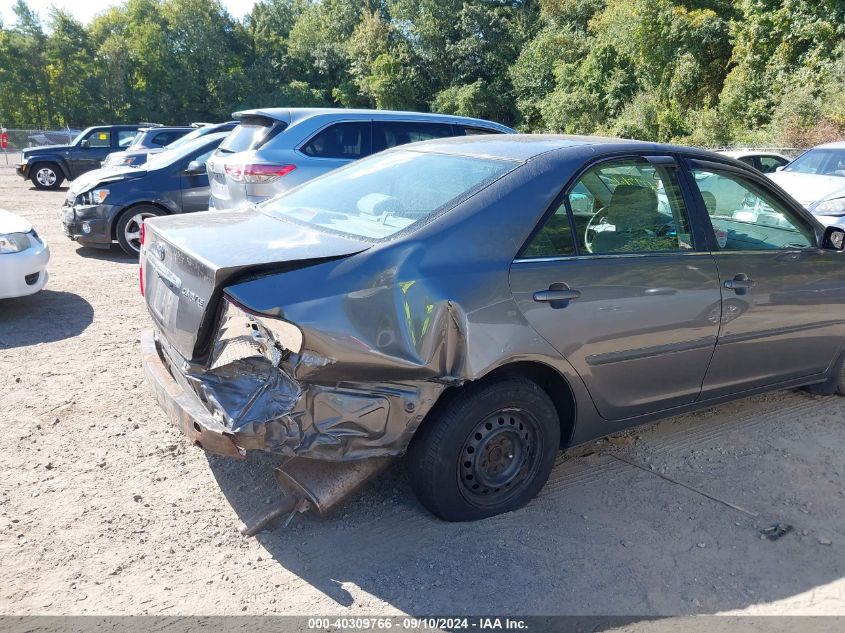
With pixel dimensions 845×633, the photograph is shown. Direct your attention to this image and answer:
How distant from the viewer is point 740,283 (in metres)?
3.77

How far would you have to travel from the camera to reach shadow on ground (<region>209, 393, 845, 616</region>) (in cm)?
279

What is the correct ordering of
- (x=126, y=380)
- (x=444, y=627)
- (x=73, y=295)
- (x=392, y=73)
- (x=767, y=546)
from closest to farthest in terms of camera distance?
(x=444, y=627) → (x=767, y=546) → (x=126, y=380) → (x=73, y=295) → (x=392, y=73)

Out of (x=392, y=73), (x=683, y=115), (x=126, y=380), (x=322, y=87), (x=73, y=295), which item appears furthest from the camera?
(x=322, y=87)

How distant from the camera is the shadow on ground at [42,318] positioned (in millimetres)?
5492

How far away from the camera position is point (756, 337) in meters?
3.91

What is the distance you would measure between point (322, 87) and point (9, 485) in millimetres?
54426

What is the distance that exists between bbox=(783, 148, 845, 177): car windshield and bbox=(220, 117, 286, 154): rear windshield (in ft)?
26.3

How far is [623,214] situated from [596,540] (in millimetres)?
1592

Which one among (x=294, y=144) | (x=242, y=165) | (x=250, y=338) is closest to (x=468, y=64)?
(x=294, y=144)

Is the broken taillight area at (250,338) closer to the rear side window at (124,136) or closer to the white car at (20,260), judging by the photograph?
the white car at (20,260)

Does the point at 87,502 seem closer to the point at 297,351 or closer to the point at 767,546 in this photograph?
the point at 297,351

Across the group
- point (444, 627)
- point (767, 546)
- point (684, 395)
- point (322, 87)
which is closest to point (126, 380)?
point (444, 627)

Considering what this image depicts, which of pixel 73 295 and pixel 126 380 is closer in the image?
pixel 126 380

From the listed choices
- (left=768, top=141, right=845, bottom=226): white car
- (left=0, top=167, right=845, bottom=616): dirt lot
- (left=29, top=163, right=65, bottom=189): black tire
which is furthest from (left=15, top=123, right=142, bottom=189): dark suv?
(left=0, top=167, right=845, bottom=616): dirt lot
